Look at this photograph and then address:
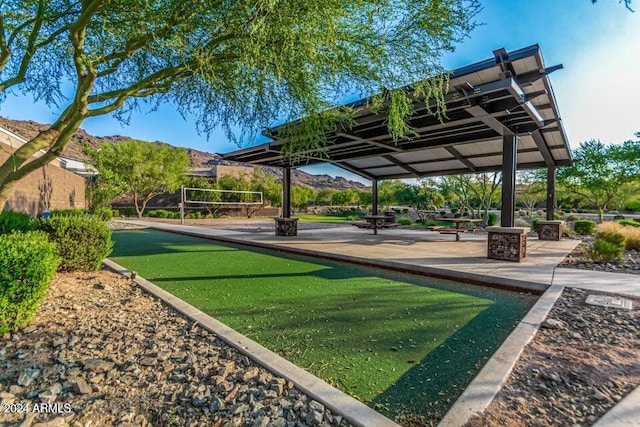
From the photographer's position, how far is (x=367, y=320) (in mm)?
3486

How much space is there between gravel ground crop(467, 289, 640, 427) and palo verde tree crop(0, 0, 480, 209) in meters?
3.50

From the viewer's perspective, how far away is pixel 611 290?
174 inches

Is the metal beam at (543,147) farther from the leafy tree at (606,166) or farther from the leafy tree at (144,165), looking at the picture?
the leafy tree at (144,165)

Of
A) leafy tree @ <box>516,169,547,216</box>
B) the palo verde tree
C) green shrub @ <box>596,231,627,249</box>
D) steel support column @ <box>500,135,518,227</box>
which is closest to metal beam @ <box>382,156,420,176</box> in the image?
steel support column @ <box>500,135,518,227</box>

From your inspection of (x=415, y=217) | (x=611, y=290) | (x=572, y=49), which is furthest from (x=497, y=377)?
(x=415, y=217)

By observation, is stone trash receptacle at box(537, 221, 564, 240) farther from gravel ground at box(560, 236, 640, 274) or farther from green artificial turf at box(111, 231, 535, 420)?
green artificial turf at box(111, 231, 535, 420)

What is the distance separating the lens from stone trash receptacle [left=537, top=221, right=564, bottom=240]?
1130cm

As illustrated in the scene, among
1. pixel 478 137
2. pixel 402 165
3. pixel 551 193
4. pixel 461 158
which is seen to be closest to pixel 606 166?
pixel 551 193

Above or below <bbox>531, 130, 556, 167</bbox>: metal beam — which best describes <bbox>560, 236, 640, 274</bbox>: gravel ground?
below

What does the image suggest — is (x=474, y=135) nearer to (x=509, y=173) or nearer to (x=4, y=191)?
(x=509, y=173)

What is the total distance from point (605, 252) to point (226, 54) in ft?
27.7

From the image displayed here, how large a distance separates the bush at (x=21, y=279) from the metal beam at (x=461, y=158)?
35.8 ft

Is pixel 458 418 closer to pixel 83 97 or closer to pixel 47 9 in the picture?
pixel 83 97

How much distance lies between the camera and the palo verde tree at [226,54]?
3369 millimetres
